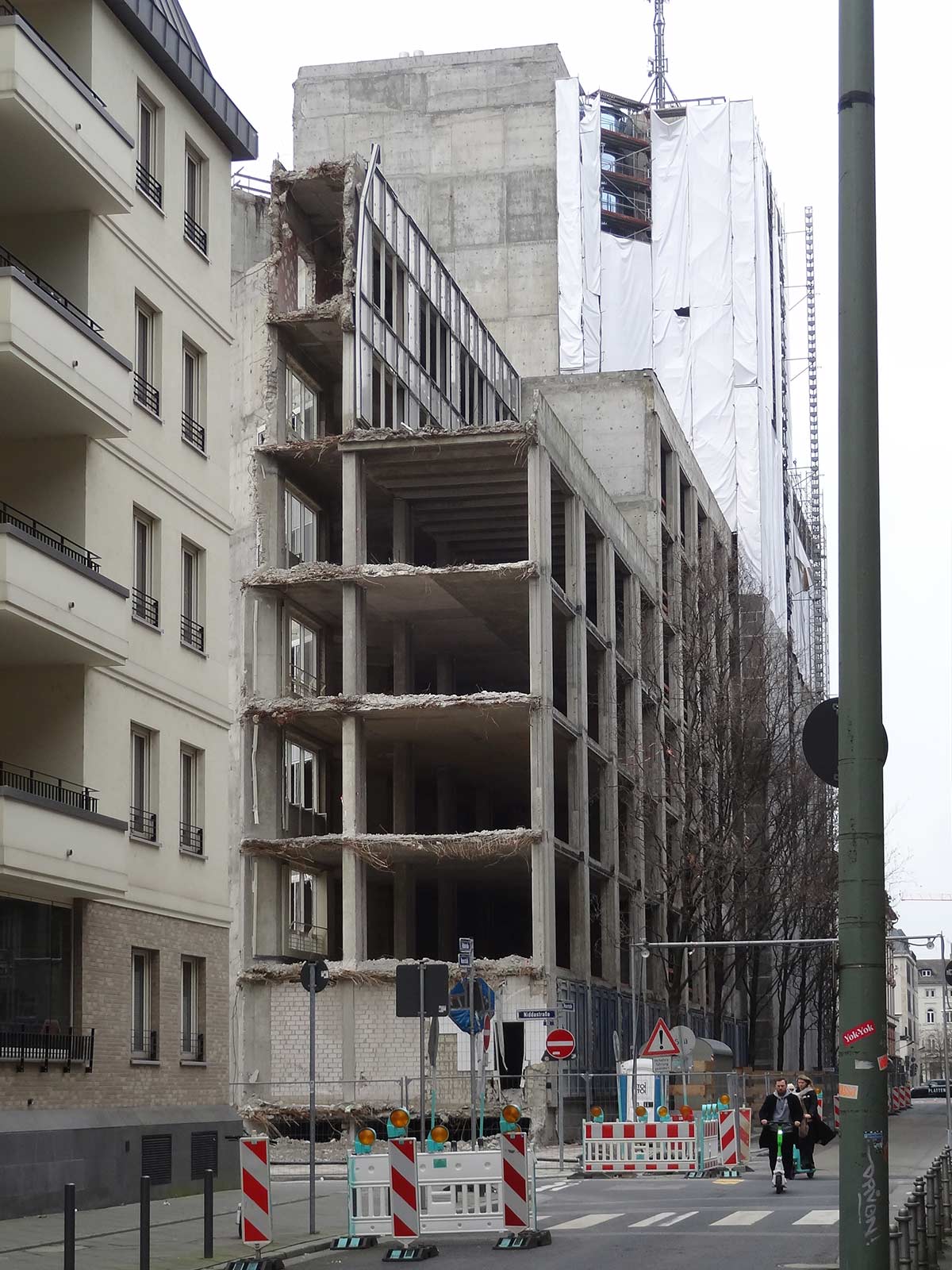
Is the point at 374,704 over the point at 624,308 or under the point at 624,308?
under

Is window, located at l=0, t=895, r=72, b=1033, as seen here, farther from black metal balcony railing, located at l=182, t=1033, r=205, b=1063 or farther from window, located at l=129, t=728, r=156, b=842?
black metal balcony railing, located at l=182, t=1033, r=205, b=1063

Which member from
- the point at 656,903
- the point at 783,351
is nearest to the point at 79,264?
the point at 656,903

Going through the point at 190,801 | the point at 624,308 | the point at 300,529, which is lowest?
the point at 190,801

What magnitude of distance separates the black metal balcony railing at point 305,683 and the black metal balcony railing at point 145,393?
2051cm

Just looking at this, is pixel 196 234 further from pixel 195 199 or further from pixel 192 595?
pixel 192 595

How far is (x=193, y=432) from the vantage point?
2902 centimetres

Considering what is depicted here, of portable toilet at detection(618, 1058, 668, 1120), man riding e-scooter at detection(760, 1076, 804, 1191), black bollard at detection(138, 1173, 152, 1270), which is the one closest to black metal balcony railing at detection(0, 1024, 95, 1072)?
black bollard at detection(138, 1173, 152, 1270)

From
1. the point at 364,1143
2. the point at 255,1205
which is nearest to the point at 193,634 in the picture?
the point at 364,1143

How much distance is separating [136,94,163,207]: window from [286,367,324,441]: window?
761 inches

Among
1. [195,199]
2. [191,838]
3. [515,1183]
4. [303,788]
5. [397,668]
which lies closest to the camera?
[515,1183]

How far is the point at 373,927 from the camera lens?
58.0 metres

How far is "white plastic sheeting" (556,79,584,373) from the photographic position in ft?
263

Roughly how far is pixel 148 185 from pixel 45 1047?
474 inches

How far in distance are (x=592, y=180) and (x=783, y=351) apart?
21.4 metres
